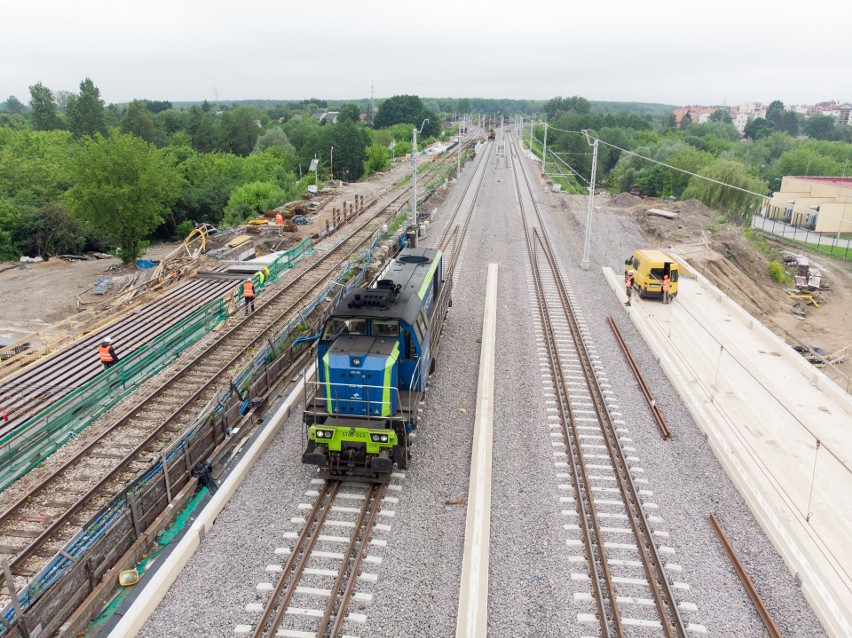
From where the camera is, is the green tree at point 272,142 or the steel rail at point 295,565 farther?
the green tree at point 272,142

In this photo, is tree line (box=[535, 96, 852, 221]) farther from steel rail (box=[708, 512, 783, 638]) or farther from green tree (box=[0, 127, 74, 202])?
green tree (box=[0, 127, 74, 202])

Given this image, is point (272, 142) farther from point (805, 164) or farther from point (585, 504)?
point (585, 504)

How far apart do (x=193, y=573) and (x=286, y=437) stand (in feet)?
14.7

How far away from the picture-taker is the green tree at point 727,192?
50750 millimetres

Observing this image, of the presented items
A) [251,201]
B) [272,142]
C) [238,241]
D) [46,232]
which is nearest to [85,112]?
[272,142]

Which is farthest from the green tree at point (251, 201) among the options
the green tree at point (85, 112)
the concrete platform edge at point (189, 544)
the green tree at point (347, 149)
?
the green tree at point (85, 112)

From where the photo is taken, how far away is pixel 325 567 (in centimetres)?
1001

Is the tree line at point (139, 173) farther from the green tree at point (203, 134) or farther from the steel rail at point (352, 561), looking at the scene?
the steel rail at point (352, 561)

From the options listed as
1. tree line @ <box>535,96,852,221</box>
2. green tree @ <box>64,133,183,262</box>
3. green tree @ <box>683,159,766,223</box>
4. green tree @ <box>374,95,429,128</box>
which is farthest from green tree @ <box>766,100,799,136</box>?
green tree @ <box>64,133,183,262</box>

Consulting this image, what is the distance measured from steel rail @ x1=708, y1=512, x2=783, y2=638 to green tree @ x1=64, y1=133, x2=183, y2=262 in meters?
35.6

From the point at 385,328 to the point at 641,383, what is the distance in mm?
8741

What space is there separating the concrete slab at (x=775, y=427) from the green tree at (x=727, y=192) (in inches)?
1211

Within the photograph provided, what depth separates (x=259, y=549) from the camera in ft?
34.0

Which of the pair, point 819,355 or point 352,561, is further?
point 819,355
